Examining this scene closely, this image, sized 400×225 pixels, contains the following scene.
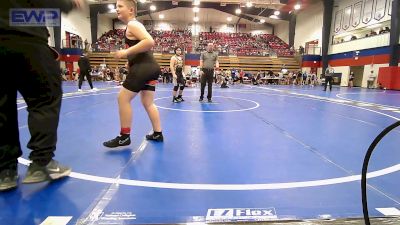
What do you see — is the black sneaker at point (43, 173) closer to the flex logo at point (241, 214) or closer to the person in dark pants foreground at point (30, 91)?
the person in dark pants foreground at point (30, 91)

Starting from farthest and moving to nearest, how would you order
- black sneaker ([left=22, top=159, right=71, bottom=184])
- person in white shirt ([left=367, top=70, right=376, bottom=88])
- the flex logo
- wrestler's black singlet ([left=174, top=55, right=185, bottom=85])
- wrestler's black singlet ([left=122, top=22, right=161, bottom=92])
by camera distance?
1. person in white shirt ([left=367, top=70, right=376, bottom=88])
2. wrestler's black singlet ([left=174, top=55, right=185, bottom=85])
3. wrestler's black singlet ([left=122, top=22, right=161, bottom=92])
4. black sneaker ([left=22, top=159, right=71, bottom=184])
5. the flex logo

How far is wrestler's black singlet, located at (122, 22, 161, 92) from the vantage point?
10.9 feet

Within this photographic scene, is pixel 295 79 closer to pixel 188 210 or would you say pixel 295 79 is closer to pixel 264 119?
pixel 264 119

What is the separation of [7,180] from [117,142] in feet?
4.42

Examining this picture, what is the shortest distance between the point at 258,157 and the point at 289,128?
1.85 meters

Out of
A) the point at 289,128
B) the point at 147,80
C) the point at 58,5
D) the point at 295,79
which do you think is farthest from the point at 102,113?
the point at 295,79

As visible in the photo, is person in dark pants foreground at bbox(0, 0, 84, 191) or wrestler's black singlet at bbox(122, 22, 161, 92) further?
wrestler's black singlet at bbox(122, 22, 161, 92)

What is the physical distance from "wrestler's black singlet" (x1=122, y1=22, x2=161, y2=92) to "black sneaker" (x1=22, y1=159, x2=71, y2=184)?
4.15ft

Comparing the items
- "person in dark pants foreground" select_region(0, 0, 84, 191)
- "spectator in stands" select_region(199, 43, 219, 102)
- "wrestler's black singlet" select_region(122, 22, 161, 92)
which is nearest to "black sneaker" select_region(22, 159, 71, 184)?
"person in dark pants foreground" select_region(0, 0, 84, 191)

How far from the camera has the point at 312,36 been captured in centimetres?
3197

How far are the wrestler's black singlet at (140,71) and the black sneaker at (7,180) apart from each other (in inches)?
59.0

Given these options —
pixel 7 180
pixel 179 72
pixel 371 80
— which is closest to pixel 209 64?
pixel 179 72

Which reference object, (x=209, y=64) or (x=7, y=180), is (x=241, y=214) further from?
(x=209, y=64)

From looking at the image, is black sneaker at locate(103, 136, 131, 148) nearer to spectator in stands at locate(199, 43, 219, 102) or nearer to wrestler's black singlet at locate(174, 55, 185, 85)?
wrestler's black singlet at locate(174, 55, 185, 85)
